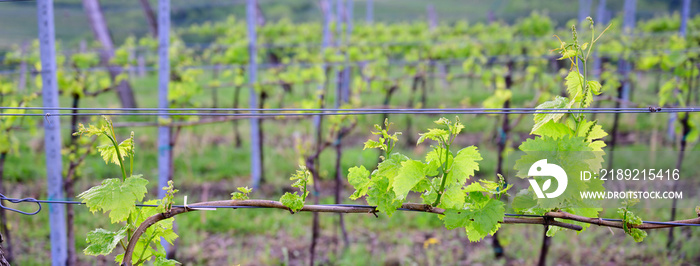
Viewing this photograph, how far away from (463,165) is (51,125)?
2207 mm

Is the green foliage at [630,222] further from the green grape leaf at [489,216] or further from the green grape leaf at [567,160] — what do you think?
the green grape leaf at [489,216]

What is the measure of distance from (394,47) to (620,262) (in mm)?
5846

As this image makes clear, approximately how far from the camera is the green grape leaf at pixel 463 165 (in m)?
1.47

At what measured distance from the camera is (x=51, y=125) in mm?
2494

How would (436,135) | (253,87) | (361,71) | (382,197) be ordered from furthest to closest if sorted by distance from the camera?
(361,71) → (253,87) → (382,197) → (436,135)

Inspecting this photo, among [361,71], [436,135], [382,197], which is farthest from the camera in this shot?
[361,71]

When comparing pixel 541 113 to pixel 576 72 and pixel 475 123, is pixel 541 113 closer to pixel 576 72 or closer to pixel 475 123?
pixel 576 72

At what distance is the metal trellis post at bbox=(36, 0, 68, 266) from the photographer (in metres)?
2.45

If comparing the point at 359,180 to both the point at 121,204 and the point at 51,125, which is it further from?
the point at 51,125

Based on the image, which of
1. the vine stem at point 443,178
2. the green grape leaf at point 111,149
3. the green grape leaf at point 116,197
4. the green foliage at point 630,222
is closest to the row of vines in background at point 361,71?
the vine stem at point 443,178

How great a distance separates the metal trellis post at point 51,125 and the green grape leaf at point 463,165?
6.71 feet

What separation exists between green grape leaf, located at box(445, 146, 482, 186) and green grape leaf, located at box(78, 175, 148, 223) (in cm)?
98

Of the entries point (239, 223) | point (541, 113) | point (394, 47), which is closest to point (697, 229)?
point (541, 113)

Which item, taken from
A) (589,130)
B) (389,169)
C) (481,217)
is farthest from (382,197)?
(589,130)
